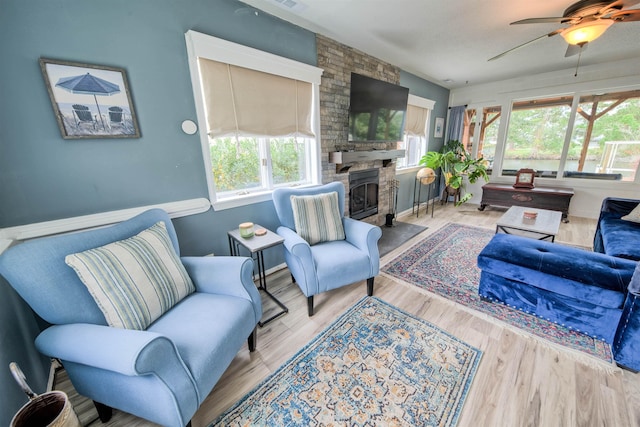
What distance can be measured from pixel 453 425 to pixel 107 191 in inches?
94.7

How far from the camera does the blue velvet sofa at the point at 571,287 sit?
4.54 feet

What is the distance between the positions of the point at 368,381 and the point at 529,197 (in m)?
4.65

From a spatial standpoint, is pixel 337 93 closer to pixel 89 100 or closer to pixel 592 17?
pixel 592 17

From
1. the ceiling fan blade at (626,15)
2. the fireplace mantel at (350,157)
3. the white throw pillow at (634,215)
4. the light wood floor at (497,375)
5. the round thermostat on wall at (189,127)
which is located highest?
the ceiling fan blade at (626,15)

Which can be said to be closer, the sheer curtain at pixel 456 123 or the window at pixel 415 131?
the window at pixel 415 131

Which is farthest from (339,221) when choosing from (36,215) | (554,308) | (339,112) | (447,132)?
(447,132)

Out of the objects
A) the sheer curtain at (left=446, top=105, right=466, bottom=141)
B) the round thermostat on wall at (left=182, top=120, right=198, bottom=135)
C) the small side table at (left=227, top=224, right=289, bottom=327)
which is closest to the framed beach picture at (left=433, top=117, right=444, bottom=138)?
the sheer curtain at (left=446, top=105, right=466, bottom=141)

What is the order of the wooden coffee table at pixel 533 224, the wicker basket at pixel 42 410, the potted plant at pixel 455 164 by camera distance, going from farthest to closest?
1. the potted plant at pixel 455 164
2. the wooden coffee table at pixel 533 224
3. the wicker basket at pixel 42 410

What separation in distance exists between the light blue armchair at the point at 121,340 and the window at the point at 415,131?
3734 mm

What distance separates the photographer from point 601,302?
147cm

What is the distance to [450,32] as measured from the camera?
2.56 metres

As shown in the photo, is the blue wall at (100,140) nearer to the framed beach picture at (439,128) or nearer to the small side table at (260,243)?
the small side table at (260,243)

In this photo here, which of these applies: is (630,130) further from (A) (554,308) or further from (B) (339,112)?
(B) (339,112)

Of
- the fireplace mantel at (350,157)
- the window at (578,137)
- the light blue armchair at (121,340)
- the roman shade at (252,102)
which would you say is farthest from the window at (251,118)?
the window at (578,137)
